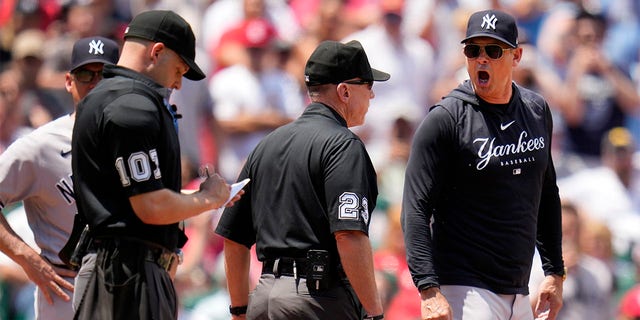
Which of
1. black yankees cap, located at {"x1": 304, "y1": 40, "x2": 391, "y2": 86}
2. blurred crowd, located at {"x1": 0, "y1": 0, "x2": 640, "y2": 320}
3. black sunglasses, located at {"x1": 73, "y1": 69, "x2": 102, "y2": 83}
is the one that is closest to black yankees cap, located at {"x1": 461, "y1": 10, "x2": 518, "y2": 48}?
black yankees cap, located at {"x1": 304, "y1": 40, "x2": 391, "y2": 86}

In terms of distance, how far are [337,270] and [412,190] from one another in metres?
0.56

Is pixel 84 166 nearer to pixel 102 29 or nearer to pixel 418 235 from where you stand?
pixel 418 235

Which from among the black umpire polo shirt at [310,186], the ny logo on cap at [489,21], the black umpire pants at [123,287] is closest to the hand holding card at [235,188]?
the black umpire polo shirt at [310,186]

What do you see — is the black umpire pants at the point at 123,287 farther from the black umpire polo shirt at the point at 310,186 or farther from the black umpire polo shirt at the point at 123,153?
the black umpire polo shirt at the point at 310,186

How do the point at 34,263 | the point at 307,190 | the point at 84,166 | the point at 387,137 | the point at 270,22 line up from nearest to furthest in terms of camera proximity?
1. the point at 84,166
2. the point at 307,190
3. the point at 34,263
4. the point at 387,137
5. the point at 270,22

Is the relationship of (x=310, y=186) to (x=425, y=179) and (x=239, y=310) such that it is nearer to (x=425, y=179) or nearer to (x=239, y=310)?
(x=425, y=179)

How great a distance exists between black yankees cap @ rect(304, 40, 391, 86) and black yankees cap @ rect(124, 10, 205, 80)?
26.1 inches

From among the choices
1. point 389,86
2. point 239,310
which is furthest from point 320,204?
point 389,86

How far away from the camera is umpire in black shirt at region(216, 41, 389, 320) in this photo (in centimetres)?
574

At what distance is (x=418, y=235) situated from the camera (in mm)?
5949

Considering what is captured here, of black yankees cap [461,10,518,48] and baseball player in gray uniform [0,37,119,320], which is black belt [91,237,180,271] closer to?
baseball player in gray uniform [0,37,119,320]

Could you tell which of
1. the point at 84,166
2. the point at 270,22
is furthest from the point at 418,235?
the point at 270,22

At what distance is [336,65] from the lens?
6043mm

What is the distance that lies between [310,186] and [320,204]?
99 mm
